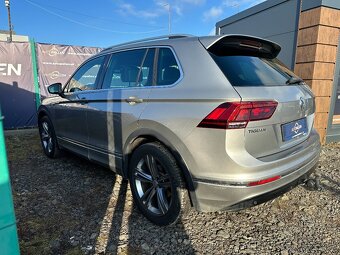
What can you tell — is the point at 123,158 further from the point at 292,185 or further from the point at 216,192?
the point at 292,185

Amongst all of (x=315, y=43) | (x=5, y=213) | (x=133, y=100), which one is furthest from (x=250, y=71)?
(x=315, y=43)

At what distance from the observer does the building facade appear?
4.94m

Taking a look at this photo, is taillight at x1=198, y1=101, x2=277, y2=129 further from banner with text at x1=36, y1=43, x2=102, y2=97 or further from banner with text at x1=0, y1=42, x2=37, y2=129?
banner with text at x1=36, y1=43, x2=102, y2=97

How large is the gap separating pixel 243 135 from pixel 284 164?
1.79 feet

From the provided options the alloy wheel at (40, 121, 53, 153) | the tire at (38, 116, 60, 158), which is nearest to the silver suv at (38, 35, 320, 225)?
the tire at (38, 116, 60, 158)

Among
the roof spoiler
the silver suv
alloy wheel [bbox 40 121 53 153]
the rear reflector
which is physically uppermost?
the roof spoiler

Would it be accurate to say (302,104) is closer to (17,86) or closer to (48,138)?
(48,138)

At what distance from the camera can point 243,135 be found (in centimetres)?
204

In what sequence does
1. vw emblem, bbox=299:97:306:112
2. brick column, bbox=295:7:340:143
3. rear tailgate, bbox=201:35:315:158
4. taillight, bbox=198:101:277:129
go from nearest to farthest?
taillight, bbox=198:101:277:129 < rear tailgate, bbox=201:35:315:158 < vw emblem, bbox=299:97:306:112 < brick column, bbox=295:7:340:143

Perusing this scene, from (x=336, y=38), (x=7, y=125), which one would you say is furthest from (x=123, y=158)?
(x=7, y=125)

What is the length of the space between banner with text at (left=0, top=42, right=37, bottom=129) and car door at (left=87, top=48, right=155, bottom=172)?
6008mm

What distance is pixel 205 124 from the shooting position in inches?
83.5

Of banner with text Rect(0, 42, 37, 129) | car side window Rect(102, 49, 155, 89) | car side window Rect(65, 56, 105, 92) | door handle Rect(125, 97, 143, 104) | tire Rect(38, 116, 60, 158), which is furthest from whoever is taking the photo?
banner with text Rect(0, 42, 37, 129)

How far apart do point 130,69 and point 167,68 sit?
0.65 metres
